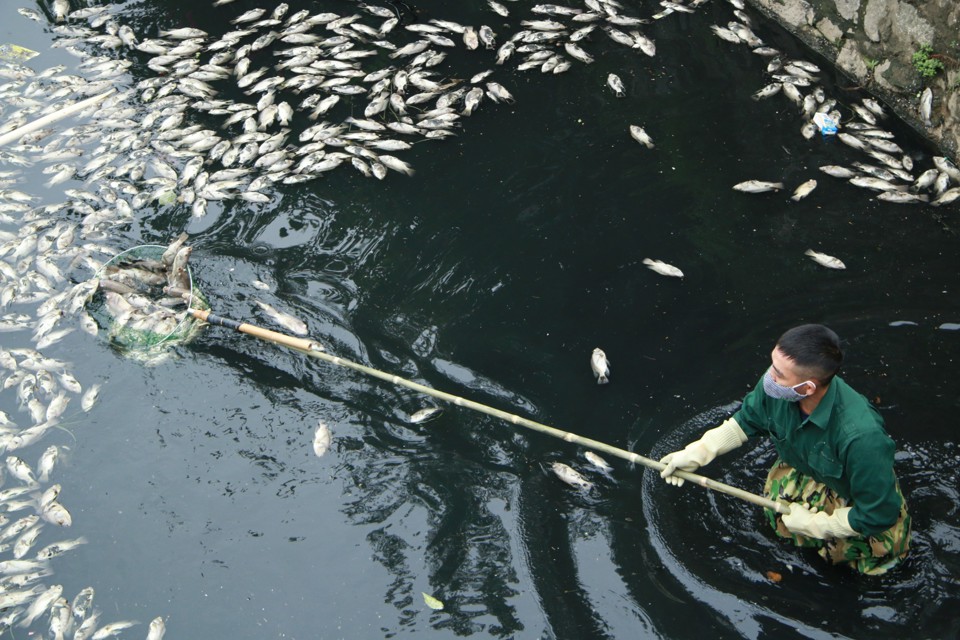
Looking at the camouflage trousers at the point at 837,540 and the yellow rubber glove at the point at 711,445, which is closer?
the camouflage trousers at the point at 837,540

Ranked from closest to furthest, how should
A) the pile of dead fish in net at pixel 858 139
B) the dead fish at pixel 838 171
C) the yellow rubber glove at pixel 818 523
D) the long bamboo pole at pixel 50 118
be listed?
the yellow rubber glove at pixel 818 523
the pile of dead fish in net at pixel 858 139
the dead fish at pixel 838 171
the long bamboo pole at pixel 50 118

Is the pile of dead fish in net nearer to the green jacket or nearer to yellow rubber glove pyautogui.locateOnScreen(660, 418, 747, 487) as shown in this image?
yellow rubber glove pyautogui.locateOnScreen(660, 418, 747, 487)

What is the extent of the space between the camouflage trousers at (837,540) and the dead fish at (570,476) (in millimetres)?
1009

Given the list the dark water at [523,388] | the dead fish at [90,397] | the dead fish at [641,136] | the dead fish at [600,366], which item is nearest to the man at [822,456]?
the dark water at [523,388]

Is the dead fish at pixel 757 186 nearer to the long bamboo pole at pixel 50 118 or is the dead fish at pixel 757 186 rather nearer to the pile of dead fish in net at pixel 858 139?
the pile of dead fish in net at pixel 858 139

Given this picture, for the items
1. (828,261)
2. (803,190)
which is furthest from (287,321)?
(803,190)

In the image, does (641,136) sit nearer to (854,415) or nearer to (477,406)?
(477,406)

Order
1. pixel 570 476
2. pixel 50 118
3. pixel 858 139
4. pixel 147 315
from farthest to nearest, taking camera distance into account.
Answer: pixel 50 118
pixel 858 139
pixel 147 315
pixel 570 476

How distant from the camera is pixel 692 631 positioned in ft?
13.7

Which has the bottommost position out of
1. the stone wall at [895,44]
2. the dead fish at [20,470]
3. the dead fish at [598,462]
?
the dead fish at [20,470]

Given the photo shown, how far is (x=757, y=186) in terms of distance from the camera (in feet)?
21.1

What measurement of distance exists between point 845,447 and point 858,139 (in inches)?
161

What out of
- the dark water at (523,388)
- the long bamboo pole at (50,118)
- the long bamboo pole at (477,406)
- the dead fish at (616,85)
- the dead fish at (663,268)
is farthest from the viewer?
the dead fish at (616,85)

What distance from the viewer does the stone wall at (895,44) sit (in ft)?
22.3
